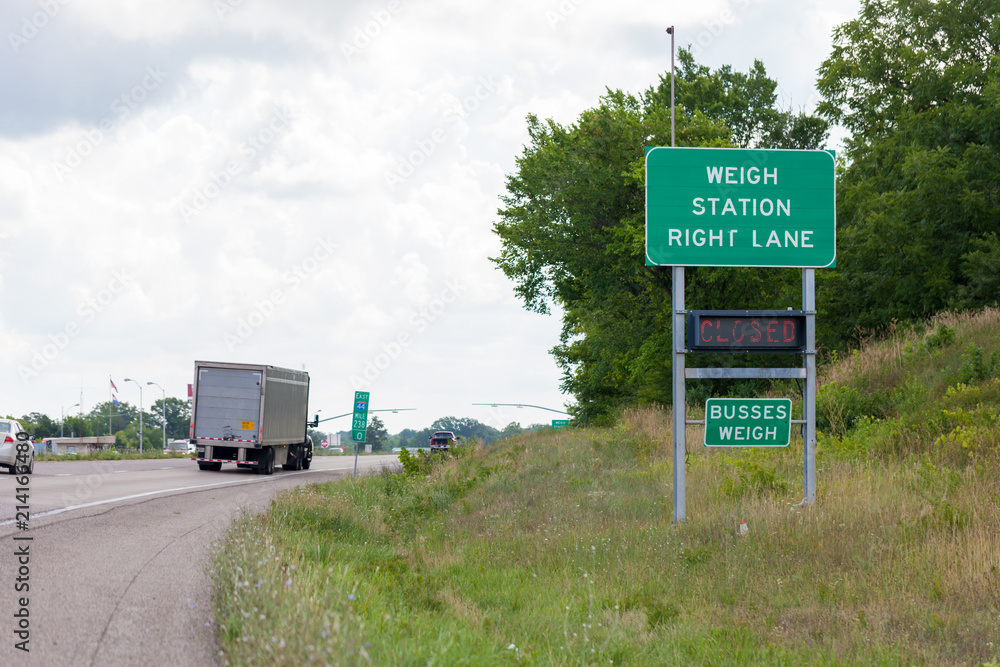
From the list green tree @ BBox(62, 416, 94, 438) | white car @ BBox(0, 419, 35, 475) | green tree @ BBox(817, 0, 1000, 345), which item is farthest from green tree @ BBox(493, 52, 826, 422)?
green tree @ BBox(62, 416, 94, 438)

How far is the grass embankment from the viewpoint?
255 inches

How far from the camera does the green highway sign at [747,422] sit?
12117 mm

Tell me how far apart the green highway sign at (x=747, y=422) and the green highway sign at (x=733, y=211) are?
6.98 feet

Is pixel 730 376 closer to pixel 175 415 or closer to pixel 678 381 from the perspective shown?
pixel 678 381

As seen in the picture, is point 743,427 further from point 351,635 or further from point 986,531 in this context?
point 351,635

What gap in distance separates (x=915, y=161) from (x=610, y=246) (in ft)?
38.5

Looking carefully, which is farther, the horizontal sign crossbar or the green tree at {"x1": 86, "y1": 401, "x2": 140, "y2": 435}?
the green tree at {"x1": 86, "y1": 401, "x2": 140, "y2": 435}

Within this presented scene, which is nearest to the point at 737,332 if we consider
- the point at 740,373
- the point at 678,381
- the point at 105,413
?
the point at 740,373

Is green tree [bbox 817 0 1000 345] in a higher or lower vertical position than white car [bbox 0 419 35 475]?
higher

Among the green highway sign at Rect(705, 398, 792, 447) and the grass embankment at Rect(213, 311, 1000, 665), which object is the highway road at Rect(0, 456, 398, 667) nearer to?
the grass embankment at Rect(213, 311, 1000, 665)

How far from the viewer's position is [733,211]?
12875mm

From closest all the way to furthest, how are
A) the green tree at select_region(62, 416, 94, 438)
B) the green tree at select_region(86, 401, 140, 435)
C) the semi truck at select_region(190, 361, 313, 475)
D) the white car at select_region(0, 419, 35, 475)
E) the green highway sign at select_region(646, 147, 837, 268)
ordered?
the green highway sign at select_region(646, 147, 837, 268) → the white car at select_region(0, 419, 35, 475) → the semi truck at select_region(190, 361, 313, 475) → the green tree at select_region(62, 416, 94, 438) → the green tree at select_region(86, 401, 140, 435)

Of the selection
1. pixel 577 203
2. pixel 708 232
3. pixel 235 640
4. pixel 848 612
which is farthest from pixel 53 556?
pixel 577 203

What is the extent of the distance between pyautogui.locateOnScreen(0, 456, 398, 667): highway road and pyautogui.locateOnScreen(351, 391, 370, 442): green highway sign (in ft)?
24.2
